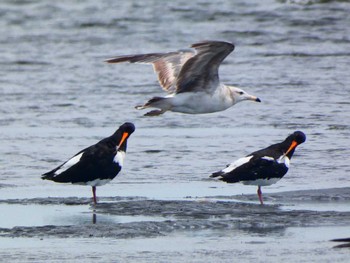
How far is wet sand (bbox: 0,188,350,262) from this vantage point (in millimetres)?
9694

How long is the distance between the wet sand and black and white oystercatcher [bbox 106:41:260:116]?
7.54ft

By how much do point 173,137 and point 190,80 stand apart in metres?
1.77

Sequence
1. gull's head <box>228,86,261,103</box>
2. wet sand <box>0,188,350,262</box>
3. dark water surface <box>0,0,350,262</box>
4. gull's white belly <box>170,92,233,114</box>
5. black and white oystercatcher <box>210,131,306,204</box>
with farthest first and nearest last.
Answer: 1. gull's head <box>228,86,261,103</box>
2. gull's white belly <box>170,92,233,114</box>
3. black and white oystercatcher <box>210,131,306,204</box>
4. dark water surface <box>0,0,350,262</box>
5. wet sand <box>0,188,350,262</box>

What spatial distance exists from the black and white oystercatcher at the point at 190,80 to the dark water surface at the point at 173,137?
65 cm

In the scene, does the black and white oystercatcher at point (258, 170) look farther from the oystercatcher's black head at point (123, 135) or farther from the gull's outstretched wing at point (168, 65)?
the gull's outstretched wing at point (168, 65)

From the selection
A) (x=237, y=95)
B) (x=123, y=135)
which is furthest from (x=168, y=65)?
(x=123, y=135)

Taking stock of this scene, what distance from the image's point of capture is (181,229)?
35.5 feet

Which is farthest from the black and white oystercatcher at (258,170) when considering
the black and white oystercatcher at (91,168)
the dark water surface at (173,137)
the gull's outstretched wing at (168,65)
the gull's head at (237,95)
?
the gull's head at (237,95)

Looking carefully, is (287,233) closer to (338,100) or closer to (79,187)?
(79,187)

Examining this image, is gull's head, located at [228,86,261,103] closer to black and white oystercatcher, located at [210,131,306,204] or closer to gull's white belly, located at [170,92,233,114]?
gull's white belly, located at [170,92,233,114]

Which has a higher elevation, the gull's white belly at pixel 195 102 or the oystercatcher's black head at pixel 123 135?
the oystercatcher's black head at pixel 123 135

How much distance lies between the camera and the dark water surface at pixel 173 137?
1033cm

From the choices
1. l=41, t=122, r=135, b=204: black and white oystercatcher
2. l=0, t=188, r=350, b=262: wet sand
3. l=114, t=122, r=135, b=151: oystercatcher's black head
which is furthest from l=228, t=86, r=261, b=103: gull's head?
l=0, t=188, r=350, b=262: wet sand

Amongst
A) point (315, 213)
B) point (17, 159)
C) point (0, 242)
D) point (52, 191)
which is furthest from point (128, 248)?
point (17, 159)
